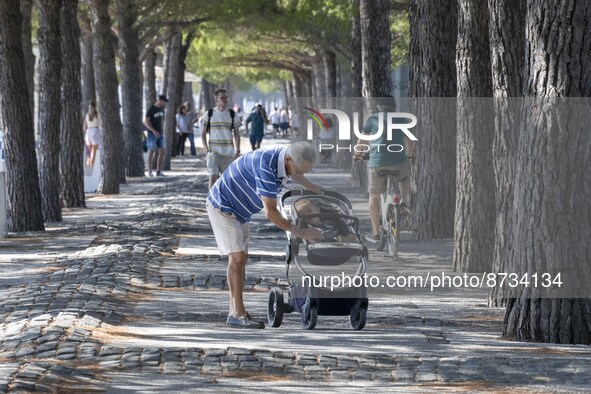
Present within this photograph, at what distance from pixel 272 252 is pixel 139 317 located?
559 centimetres

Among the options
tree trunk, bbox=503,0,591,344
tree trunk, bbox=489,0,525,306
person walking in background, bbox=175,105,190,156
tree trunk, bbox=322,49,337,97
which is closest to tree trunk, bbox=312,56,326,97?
tree trunk, bbox=322,49,337,97

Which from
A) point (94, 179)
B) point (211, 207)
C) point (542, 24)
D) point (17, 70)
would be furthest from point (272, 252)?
point (94, 179)

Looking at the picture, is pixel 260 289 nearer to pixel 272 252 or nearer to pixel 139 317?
pixel 139 317

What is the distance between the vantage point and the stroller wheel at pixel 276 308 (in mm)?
10846

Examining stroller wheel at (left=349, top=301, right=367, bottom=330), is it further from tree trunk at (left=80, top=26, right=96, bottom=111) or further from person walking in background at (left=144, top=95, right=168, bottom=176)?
tree trunk at (left=80, top=26, right=96, bottom=111)

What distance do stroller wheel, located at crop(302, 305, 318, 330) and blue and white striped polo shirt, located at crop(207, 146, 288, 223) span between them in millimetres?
867

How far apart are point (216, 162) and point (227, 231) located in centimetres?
984

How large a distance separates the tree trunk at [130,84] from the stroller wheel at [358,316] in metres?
22.7

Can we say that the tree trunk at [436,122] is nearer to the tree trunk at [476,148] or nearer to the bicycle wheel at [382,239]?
the bicycle wheel at [382,239]

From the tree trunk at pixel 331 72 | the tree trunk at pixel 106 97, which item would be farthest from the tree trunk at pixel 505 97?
the tree trunk at pixel 331 72

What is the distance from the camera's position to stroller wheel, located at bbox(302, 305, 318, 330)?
10.7 meters

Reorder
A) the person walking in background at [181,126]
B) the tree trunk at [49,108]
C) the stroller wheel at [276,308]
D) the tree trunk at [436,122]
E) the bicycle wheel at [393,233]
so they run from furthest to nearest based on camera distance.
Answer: the person walking in background at [181,126]
the tree trunk at [49,108]
the tree trunk at [436,122]
the bicycle wheel at [393,233]
the stroller wheel at [276,308]

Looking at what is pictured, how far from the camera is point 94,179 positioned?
32062 mm

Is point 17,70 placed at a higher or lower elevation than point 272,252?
higher
